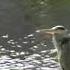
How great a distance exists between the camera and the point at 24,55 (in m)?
6.83

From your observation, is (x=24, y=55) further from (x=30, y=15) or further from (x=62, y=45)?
(x=30, y=15)

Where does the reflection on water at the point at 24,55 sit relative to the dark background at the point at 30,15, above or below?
below

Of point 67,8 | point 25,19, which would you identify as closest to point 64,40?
point 25,19

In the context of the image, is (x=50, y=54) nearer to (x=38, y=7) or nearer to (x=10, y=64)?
(x=10, y=64)

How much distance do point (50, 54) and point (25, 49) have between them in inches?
22.8

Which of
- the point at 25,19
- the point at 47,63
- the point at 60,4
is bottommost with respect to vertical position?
the point at 47,63

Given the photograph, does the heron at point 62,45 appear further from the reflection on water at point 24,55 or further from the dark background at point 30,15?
the dark background at point 30,15

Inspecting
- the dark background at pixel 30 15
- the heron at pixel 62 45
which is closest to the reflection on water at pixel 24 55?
the dark background at pixel 30 15

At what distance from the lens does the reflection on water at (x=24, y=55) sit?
6.32 m

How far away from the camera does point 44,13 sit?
9414 mm

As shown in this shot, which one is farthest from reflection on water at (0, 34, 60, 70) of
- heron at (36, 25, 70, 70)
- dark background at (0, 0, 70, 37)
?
heron at (36, 25, 70, 70)

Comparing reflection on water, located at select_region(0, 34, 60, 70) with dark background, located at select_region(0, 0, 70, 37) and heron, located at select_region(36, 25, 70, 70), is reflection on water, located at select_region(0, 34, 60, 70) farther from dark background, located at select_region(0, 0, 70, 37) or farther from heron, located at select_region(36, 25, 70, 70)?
heron, located at select_region(36, 25, 70, 70)

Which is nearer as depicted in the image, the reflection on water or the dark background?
the reflection on water

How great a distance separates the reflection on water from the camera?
632cm
